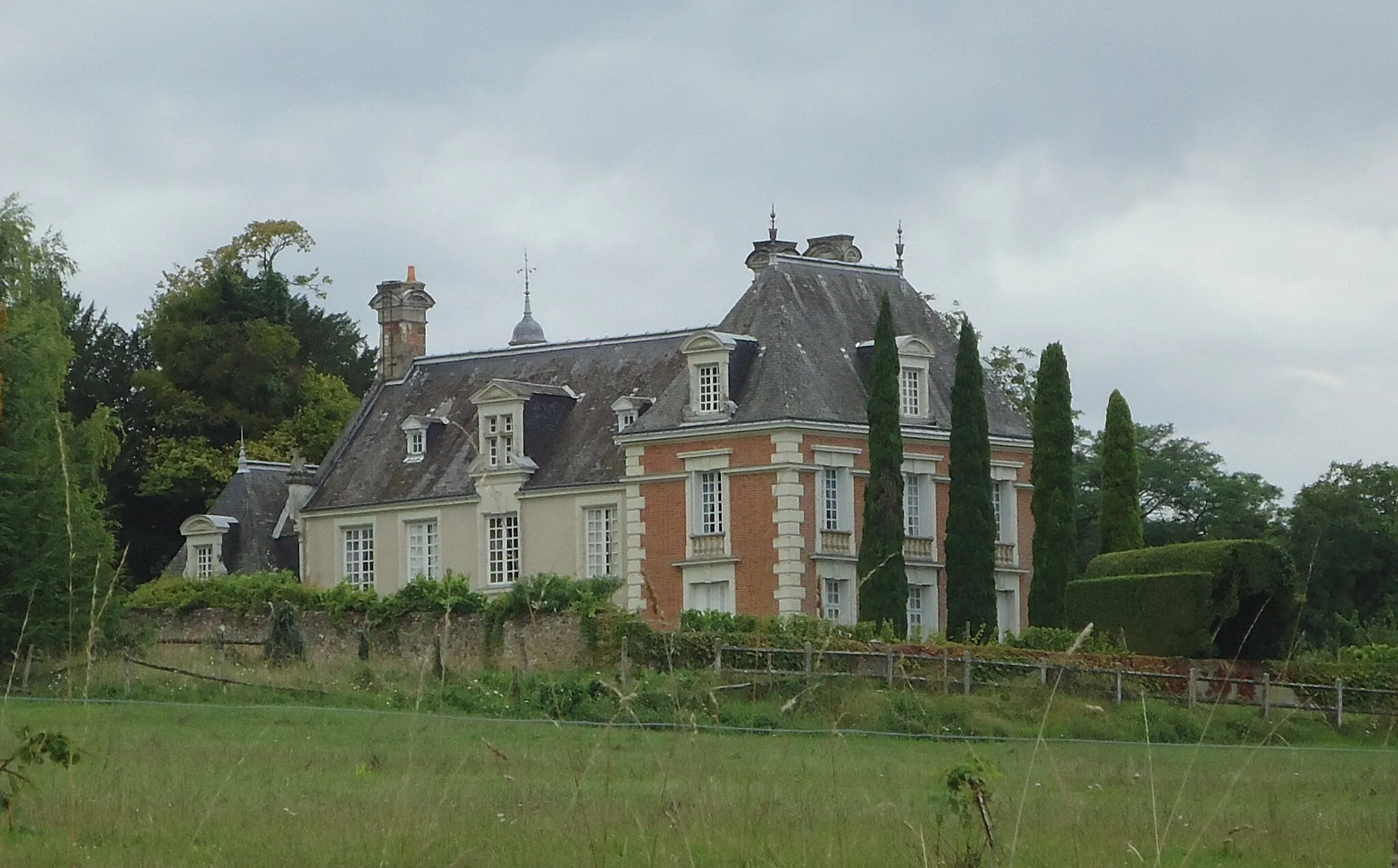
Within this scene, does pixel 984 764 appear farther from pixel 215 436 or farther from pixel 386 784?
pixel 215 436

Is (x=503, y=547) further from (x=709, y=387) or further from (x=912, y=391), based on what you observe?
(x=912, y=391)

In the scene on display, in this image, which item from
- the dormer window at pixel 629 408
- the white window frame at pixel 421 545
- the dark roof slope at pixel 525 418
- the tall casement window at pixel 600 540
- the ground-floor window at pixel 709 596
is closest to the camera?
the ground-floor window at pixel 709 596

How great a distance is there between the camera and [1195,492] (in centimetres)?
6906

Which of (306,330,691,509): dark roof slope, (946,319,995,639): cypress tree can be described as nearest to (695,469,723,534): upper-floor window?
(306,330,691,509): dark roof slope

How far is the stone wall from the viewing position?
3534cm

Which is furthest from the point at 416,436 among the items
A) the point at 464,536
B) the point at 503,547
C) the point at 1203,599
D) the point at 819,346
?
the point at 1203,599

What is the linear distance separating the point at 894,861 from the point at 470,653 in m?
28.0

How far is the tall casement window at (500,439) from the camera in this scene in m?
51.1

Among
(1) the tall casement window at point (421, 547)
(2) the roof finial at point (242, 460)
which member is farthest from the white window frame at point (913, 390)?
(2) the roof finial at point (242, 460)

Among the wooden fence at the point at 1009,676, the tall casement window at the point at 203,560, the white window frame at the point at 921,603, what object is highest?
the tall casement window at the point at 203,560

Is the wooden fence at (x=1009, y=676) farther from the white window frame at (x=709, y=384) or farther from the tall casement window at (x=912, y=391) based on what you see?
the white window frame at (x=709, y=384)

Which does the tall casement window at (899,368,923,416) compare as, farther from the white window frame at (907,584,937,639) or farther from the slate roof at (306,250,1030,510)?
the white window frame at (907,584,937,639)

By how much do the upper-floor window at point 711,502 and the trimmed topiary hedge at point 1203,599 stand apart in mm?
10973

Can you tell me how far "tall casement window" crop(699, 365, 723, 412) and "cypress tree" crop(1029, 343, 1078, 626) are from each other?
260 inches
